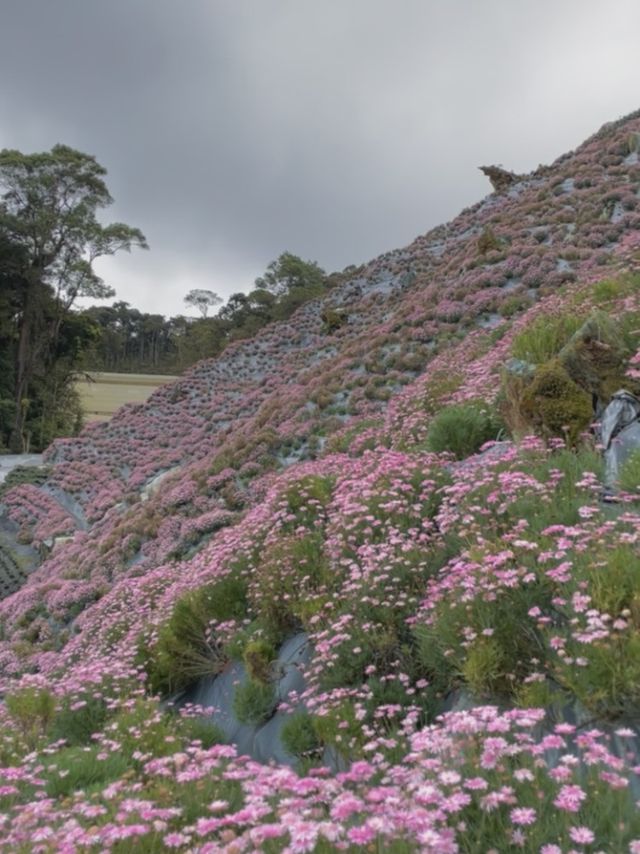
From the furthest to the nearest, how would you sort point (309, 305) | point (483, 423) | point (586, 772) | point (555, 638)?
point (309, 305)
point (483, 423)
point (555, 638)
point (586, 772)

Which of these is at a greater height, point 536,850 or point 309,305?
point 309,305

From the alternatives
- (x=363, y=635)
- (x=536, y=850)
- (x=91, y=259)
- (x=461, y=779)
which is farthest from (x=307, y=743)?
(x=91, y=259)

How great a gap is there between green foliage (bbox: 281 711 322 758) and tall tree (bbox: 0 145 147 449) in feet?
157

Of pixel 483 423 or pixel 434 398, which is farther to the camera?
pixel 434 398

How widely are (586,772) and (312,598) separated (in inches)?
115

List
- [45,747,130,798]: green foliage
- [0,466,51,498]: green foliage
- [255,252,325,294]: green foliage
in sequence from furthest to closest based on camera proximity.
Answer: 1. [255,252,325,294]: green foliage
2. [0,466,51,498]: green foliage
3. [45,747,130,798]: green foliage

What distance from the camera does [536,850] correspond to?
6.81 ft

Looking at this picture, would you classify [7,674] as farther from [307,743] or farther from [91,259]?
[91,259]

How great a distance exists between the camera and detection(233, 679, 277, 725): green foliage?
506 centimetres

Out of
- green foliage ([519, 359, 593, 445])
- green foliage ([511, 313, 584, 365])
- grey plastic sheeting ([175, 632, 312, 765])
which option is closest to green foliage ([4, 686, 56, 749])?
grey plastic sheeting ([175, 632, 312, 765])

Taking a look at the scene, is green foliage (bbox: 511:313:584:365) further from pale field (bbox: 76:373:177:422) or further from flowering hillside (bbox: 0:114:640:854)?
pale field (bbox: 76:373:177:422)

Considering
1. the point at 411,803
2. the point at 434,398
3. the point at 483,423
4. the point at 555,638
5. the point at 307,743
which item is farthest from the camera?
the point at 434,398

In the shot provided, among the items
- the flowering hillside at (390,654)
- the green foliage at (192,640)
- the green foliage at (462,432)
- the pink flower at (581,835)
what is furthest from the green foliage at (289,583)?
the pink flower at (581,835)

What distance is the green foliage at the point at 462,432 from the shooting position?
7438 mm
